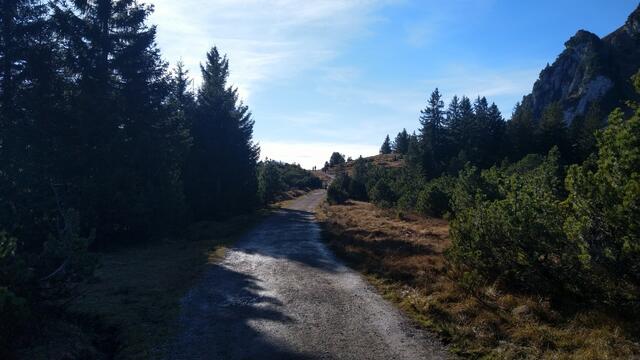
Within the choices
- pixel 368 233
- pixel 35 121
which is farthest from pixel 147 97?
→ pixel 368 233

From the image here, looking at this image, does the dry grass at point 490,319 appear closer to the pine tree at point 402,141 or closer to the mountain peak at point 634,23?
the pine tree at point 402,141

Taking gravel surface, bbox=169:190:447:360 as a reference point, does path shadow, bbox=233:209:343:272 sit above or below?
above

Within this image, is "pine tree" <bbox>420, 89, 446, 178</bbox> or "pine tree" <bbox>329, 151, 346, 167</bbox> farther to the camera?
"pine tree" <bbox>329, 151, 346, 167</bbox>

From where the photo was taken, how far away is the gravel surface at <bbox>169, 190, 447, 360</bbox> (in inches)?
292

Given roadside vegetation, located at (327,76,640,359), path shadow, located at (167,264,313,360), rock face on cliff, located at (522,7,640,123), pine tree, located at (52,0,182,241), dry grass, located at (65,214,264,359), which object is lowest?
path shadow, located at (167,264,313,360)

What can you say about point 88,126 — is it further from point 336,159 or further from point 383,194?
point 336,159

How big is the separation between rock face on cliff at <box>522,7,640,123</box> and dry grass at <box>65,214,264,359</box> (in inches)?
4144

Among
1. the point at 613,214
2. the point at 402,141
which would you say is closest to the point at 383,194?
the point at 613,214

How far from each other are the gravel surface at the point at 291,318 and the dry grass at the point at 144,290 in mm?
408

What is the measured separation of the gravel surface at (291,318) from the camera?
7418 millimetres

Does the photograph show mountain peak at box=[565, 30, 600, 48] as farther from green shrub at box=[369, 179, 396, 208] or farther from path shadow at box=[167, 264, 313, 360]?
path shadow at box=[167, 264, 313, 360]

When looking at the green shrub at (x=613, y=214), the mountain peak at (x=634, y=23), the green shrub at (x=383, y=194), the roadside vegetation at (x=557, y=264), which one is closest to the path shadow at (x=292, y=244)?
the roadside vegetation at (x=557, y=264)

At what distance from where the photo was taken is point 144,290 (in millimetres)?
11438

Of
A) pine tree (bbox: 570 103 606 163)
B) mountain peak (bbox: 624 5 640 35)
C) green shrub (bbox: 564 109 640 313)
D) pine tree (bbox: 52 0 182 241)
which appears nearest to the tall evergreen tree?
pine tree (bbox: 52 0 182 241)
